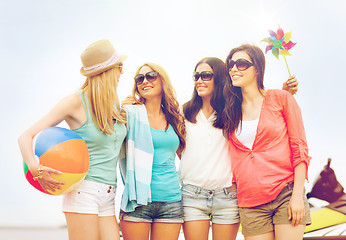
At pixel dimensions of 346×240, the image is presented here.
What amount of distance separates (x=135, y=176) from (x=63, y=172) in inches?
28.4

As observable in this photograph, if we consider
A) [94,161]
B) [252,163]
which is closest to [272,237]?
[252,163]

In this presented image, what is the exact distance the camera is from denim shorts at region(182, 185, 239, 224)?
294 centimetres

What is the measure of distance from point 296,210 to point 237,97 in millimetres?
1127

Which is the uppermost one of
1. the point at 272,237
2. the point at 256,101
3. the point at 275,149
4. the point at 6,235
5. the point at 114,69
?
the point at 114,69

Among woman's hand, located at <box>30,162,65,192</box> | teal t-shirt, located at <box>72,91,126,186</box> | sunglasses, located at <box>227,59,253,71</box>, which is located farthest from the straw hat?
sunglasses, located at <box>227,59,253,71</box>

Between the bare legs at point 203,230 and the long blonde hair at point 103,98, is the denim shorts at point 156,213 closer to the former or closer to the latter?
the bare legs at point 203,230

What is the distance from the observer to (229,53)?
3.18 meters

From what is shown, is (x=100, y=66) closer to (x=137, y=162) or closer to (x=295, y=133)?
(x=137, y=162)

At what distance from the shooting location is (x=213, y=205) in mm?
2967

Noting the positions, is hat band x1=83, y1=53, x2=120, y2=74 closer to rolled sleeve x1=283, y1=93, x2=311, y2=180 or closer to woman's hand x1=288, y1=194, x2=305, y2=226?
rolled sleeve x1=283, y1=93, x2=311, y2=180

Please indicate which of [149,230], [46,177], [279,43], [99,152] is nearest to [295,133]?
[279,43]

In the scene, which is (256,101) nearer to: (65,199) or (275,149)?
(275,149)

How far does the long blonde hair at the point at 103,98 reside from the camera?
2521 mm

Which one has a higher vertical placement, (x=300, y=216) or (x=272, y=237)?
(x=300, y=216)
